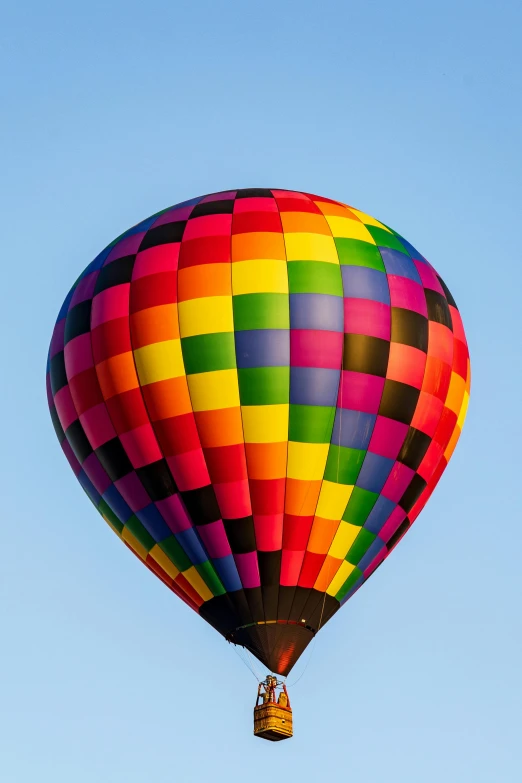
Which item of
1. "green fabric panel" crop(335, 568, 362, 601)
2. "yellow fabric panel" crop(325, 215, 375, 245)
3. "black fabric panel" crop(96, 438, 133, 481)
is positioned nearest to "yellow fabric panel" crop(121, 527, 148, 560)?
"black fabric panel" crop(96, 438, 133, 481)

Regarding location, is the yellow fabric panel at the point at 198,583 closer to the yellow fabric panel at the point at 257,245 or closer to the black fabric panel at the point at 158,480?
the black fabric panel at the point at 158,480

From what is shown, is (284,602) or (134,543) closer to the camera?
(284,602)

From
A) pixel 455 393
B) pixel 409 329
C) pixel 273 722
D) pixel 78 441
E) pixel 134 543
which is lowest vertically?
pixel 273 722

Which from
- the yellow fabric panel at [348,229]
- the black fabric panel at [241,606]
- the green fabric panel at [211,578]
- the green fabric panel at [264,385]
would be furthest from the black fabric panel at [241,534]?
the yellow fabric panel at [348,229]

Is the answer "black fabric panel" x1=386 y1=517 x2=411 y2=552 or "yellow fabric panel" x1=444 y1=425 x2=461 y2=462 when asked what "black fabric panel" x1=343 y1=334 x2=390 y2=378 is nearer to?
"yellow fabric panel" x1=444 y1=425 x2=461 y2=462

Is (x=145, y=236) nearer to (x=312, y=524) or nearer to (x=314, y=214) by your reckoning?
(x=314, y=214)

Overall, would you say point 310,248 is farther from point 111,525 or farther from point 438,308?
point 111,525

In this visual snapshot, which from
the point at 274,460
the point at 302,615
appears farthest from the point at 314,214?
the point at 302,615

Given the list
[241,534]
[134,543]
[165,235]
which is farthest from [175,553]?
[165,235]
